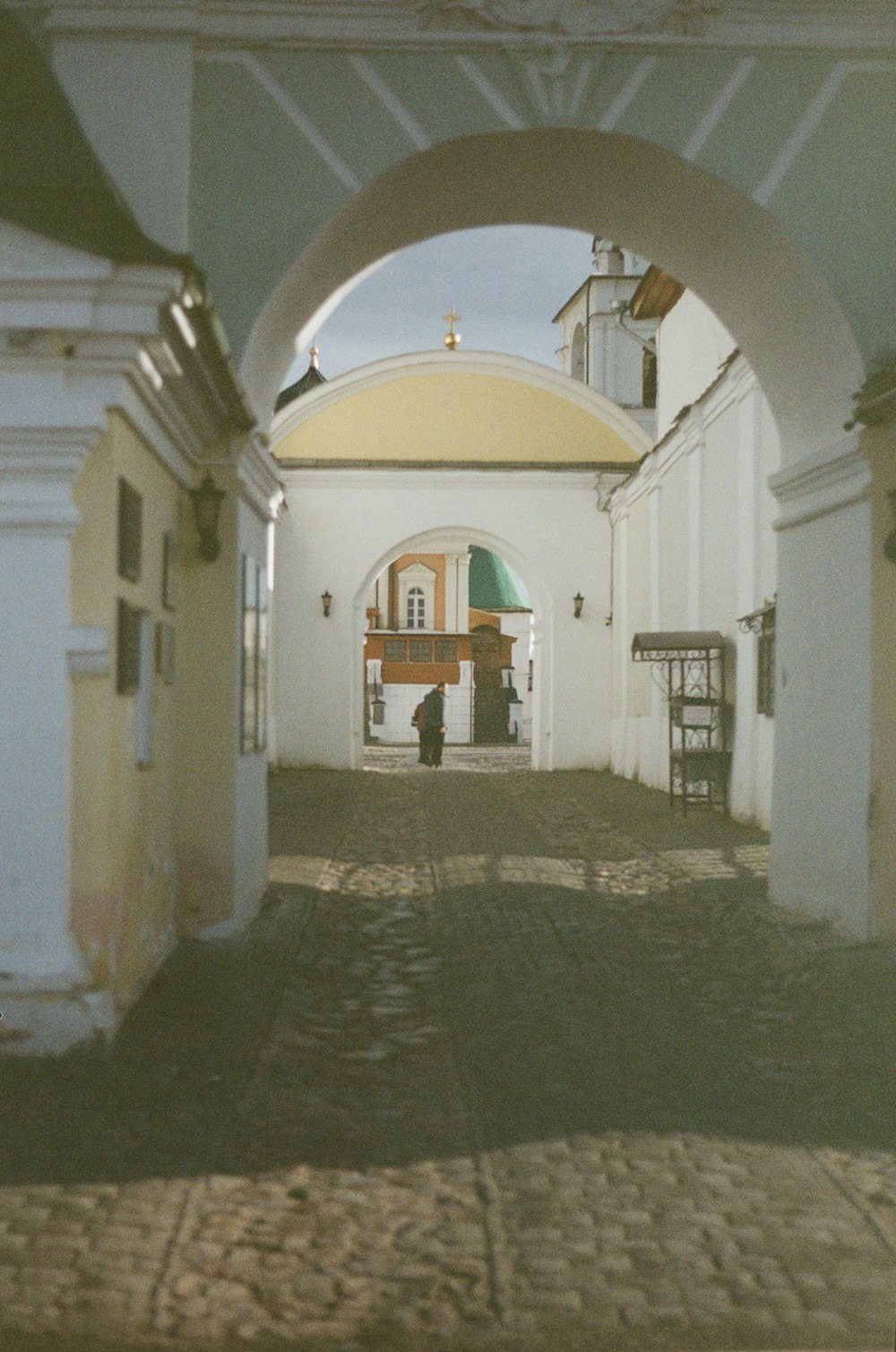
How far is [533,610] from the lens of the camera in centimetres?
2783

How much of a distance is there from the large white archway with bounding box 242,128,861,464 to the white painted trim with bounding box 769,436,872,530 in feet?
0.66

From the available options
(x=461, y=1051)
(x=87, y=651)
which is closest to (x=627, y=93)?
(x=87, y=651)

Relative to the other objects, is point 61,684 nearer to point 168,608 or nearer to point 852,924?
point 168,608

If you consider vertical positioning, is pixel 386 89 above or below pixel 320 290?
above

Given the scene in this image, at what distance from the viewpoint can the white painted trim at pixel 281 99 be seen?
902cm

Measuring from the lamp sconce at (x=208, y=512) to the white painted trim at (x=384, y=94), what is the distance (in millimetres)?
2204

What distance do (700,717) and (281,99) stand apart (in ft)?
32.6

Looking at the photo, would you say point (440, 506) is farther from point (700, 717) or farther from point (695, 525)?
point (700, 717)

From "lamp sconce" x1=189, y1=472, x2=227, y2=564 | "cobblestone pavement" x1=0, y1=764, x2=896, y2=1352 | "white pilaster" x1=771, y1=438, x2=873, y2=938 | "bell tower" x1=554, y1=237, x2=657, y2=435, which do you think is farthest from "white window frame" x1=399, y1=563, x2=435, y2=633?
"lamp sconce" x1=189, y1=472, x2=227, y2=564

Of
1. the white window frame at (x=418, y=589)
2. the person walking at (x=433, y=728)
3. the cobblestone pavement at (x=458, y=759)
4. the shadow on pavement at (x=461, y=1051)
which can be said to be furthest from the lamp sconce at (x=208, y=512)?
the white window frame at (x=418, y=589)

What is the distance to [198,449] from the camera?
8.73 m

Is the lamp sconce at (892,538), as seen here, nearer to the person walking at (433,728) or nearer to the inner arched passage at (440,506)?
the inner arched passage at (440,506)

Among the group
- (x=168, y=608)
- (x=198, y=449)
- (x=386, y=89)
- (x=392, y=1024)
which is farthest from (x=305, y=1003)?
(x=386, y=89)

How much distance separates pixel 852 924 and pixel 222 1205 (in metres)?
5.21
